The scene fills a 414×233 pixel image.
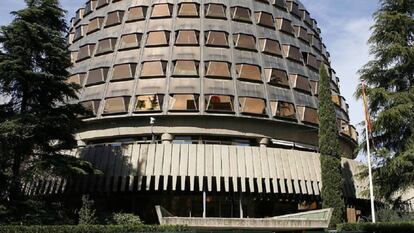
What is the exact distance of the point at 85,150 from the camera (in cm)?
3312

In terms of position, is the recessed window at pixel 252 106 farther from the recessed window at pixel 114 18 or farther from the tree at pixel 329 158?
the recessed window at pixel 114 18

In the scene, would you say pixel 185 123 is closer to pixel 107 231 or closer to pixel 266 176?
pixel 266 176

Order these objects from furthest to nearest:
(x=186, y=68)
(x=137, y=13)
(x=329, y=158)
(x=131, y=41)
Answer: (x=137, y=13), (x=131, y=41), (x=186, y=68), (x=329, y=158)

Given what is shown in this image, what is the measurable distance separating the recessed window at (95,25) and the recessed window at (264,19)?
50.0 ft

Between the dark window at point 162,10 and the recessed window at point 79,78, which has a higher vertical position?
the dark window at point 162,10

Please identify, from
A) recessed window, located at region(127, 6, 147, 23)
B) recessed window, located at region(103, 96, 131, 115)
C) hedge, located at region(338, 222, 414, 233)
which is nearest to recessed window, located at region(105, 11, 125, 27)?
recessed window, located at region(127, 6, 147, 23)

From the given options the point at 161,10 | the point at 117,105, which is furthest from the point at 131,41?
the point at 117,105

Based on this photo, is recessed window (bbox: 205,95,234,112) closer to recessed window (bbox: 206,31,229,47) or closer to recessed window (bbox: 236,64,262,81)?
recessed window (bbox: 236,64,262,81)

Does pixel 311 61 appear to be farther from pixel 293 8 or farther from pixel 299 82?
pixel 293 8

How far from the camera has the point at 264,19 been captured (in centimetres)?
4428

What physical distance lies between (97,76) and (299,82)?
18.0 metres

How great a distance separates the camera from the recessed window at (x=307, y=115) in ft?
129

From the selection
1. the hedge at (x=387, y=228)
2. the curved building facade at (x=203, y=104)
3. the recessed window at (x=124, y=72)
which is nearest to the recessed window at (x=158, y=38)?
the curved building facade at (x=203, y=104)

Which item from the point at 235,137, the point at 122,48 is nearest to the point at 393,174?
the point at 235,137
